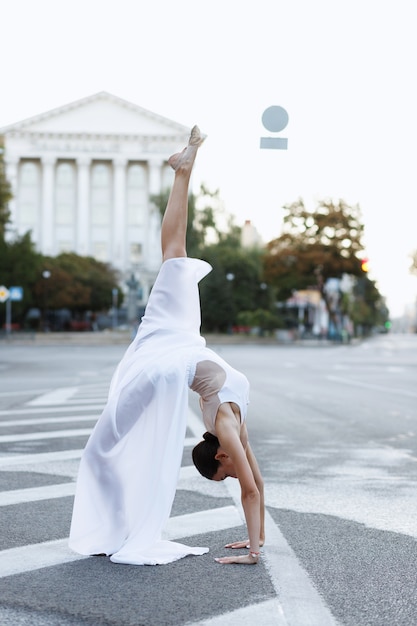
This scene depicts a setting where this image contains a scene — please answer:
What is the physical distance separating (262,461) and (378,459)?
3.60ft

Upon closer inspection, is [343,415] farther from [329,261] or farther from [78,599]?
[329,261]

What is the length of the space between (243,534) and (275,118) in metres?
8.14

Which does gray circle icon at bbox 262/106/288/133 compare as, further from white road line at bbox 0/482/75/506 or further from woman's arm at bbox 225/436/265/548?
woman's arm at bbox 225/436/265/548

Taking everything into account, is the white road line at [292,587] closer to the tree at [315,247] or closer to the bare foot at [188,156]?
the bare foot at [188,156]

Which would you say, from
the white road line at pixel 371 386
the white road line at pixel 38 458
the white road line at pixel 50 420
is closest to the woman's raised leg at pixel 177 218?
the white road line at pixel 38 458

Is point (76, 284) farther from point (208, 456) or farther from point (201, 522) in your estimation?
point (208, 456)

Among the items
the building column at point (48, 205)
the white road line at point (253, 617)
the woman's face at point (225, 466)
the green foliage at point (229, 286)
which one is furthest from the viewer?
the building column at point (48, 205)

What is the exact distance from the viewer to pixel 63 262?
8812 cm

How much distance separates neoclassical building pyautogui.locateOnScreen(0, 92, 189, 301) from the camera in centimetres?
11231

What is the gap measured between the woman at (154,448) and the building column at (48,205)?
4315 inches

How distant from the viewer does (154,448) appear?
4824 mm

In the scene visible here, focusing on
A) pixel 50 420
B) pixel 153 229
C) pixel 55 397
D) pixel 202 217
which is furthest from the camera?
pixel 153 229

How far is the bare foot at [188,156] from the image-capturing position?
16.7ft

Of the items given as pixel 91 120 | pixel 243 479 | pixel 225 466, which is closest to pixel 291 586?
pixel 243 479
